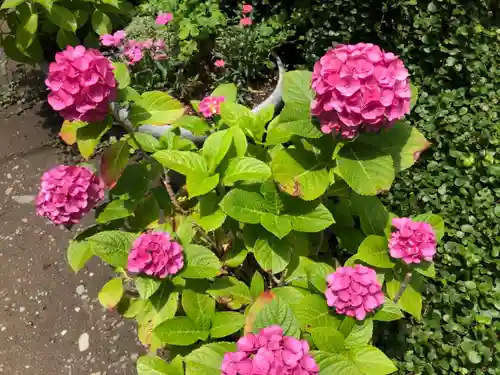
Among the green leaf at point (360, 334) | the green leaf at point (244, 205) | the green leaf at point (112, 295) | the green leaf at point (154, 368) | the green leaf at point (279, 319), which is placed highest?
the green leaf at point (244, 205)

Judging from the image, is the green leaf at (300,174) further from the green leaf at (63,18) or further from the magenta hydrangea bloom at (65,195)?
the green leaf at (63,18)

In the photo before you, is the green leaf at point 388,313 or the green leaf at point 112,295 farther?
the green leaf at point 112,295

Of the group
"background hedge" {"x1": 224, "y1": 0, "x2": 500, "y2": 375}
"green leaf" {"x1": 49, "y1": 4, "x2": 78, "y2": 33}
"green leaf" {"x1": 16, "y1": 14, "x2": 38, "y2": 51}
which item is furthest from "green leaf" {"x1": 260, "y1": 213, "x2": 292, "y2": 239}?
"green leaf" {"x1": 16, "y1": 14, "x2": 38, "y2": 51}

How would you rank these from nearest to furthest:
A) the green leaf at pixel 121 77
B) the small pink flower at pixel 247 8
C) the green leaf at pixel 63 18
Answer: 1. the green leaf at pixel 121 77
2. the small pink flower at pixel 247 8
3. the green leaf at pixel 63 18

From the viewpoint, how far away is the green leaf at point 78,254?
1824 millimetres

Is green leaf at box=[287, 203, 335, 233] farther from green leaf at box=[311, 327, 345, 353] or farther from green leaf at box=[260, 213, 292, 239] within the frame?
green leaf at box=[311, 327, 345, 353]

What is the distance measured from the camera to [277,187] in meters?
1.66

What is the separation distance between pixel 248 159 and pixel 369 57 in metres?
0.51

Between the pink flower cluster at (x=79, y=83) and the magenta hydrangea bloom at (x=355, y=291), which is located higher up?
the pink flower cluster at (x=79, y=83)

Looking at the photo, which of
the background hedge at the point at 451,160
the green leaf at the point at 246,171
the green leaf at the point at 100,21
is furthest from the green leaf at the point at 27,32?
the green leaf at the point at 246,171

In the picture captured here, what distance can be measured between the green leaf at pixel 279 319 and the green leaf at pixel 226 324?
279 millimetres

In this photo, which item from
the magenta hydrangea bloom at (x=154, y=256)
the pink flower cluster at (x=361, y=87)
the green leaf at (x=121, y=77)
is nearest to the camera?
the pink flower cluster at (x=361, y=87)

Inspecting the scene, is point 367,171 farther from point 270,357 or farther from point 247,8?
point 247,8

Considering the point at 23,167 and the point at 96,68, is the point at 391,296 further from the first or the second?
the point at 23,167
